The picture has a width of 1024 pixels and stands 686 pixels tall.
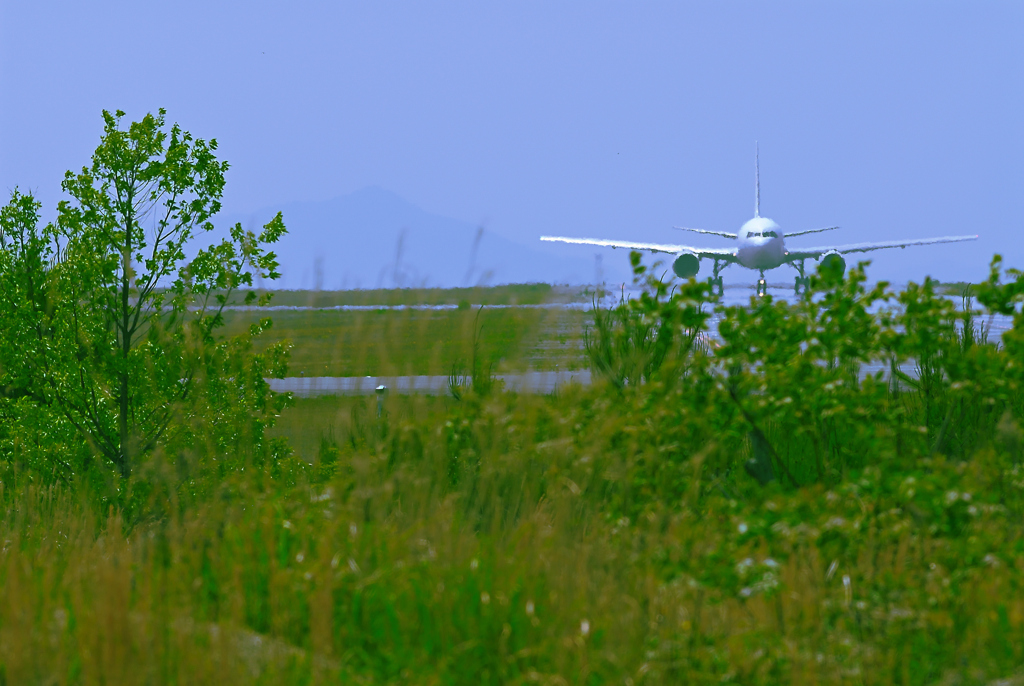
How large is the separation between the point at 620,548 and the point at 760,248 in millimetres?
51268

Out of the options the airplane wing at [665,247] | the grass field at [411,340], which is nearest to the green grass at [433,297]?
the grass field at [411,340]

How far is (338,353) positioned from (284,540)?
2016mm

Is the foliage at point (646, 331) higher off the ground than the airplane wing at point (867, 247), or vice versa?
the airplane wing at point (867, 247)

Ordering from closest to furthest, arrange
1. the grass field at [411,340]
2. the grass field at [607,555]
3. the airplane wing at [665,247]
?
1. the grass field at [607,555]
2. the grass field at [411,340]
3. the airplane wing at [665,247]

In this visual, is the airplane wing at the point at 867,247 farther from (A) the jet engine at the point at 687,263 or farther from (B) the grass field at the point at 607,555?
(B) the grass field at the point at 607,555

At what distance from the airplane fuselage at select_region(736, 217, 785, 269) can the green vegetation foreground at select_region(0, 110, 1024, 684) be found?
47.7m

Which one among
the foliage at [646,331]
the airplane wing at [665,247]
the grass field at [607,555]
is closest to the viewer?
the grass field at [607,555]

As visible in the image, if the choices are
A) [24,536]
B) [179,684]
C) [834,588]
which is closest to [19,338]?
[24,536]

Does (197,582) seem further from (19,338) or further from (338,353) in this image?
(19,338)

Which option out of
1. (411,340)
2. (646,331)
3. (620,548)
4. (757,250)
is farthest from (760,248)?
(620,548)

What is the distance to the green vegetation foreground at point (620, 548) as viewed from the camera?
3.64 meters

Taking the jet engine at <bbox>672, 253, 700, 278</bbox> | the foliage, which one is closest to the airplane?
the jet engine at <bbox>672, 253, 700, 278</bbox>

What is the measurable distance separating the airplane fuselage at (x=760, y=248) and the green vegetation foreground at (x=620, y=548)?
47.7m

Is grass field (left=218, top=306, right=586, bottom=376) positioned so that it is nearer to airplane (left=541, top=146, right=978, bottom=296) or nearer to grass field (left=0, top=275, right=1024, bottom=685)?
grass field (left=0, top=275, right=1024, bottom=685)
